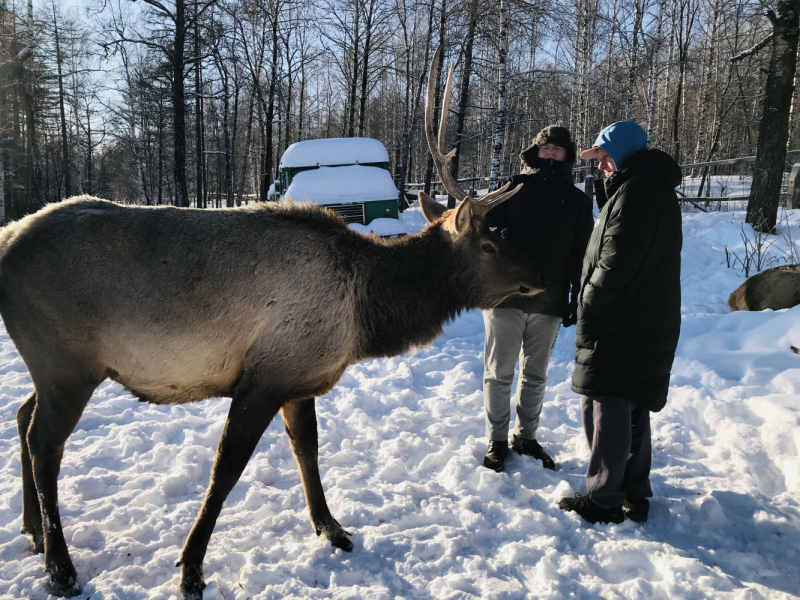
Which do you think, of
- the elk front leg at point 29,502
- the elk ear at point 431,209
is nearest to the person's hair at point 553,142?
the elk ear at point 431,209

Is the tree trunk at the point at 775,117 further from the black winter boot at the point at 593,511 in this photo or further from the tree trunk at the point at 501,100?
the black winter boot at the point at 593,511

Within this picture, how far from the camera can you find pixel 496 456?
381 centimetres

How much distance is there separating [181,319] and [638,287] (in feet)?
8.90

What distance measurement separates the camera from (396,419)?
4.60m

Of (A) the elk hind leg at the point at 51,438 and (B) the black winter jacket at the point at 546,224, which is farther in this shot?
(B) the black winter jacket at the point at 546,224

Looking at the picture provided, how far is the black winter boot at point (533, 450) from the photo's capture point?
3.83 metres

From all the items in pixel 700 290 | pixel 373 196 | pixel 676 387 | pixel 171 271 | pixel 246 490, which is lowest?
pixel 246 490

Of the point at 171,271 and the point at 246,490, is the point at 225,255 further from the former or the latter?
the point at 246,490

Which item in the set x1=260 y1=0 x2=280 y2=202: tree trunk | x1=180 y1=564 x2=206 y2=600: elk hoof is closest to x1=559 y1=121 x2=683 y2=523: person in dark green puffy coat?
x1=180 y1=564 x2=206 y2=600: elk hoof

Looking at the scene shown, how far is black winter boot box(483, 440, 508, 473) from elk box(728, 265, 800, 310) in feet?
15.9

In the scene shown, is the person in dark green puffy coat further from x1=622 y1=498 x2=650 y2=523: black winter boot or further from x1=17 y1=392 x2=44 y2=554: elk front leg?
x1=17 y1=392 x2=44 y2=554: elk front leg

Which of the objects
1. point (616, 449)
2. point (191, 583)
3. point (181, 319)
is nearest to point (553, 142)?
point (616, 449)

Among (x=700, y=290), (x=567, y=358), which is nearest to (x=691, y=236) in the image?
(x=700, y=290)

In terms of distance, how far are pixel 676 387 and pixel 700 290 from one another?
3.86 metres
